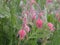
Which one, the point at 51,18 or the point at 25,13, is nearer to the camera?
the point at 25,13

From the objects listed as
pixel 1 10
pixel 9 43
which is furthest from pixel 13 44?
pixel 1 10

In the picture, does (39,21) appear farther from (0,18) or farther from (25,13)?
(0,18)

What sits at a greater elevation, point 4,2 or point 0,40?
point 4,2

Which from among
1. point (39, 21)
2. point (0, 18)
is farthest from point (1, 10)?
point (39, 21)

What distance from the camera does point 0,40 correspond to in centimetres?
84

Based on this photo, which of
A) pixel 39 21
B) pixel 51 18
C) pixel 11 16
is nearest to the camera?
pixel 39 21

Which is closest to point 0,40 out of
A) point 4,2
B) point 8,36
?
point 8,36

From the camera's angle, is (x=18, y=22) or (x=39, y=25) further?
(x=18, y=22)

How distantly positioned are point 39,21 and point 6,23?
184mm

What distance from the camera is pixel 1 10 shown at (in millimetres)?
834

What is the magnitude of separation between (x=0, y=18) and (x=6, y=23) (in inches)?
1.3

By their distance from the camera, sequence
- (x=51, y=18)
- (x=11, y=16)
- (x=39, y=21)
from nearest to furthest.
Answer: (x=39, y=21)
(x=11, y=16)
(x=51, y=18)

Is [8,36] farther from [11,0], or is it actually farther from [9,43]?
[11,0]

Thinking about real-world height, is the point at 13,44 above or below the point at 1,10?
below
